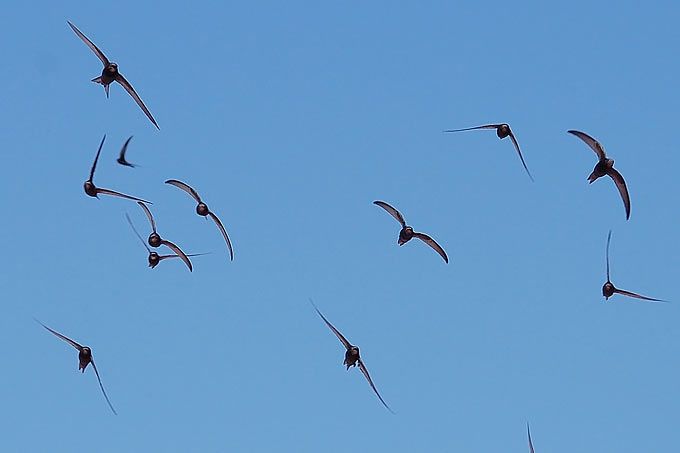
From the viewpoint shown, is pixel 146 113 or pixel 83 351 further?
pixel 83 351

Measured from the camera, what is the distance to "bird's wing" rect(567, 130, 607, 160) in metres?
37.3

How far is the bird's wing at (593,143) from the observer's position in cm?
3731

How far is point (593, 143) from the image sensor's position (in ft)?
125

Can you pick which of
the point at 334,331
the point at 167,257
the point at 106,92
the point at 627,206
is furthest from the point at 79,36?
the point at 627,206

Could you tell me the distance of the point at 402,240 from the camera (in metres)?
40.8

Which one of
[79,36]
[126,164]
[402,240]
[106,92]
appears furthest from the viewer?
[402,240]

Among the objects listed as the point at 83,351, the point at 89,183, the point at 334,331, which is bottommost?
the point at 334,331

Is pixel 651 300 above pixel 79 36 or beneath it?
beneath

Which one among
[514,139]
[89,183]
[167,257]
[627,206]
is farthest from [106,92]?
[627,206]

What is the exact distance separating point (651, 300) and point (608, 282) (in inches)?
327

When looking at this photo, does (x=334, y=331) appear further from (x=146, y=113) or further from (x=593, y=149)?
(x=593, y=149)

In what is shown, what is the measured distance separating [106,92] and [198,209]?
4.68 m

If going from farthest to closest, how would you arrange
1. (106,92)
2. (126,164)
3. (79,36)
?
(106,92), (126,164), (79,36)

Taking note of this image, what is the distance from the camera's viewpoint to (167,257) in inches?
1655
